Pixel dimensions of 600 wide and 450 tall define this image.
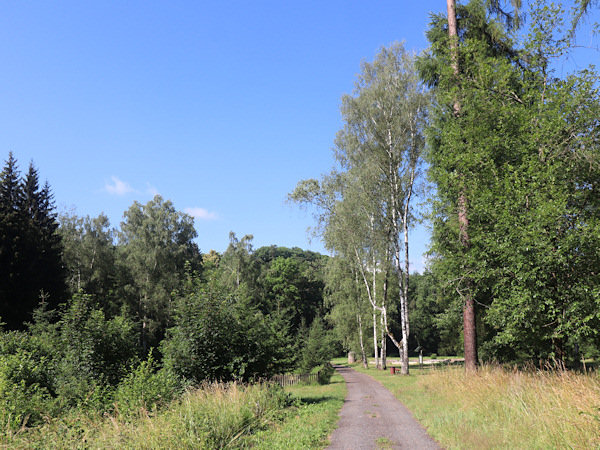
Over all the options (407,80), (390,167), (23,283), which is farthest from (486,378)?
(23,283)

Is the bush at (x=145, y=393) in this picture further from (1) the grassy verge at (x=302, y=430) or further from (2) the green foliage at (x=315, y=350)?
(2) the green foliage at (x=315, y=350)

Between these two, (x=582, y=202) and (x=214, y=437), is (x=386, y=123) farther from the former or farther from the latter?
(x=214, y=437)

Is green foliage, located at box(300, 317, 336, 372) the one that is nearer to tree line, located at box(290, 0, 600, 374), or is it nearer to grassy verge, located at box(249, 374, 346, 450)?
tree line, located at box(290, 0, 600, 374)

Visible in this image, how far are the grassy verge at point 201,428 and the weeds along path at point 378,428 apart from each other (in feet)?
1.36

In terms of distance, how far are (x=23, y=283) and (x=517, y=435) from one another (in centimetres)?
3596

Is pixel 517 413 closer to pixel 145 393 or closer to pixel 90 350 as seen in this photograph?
pixel 145 393

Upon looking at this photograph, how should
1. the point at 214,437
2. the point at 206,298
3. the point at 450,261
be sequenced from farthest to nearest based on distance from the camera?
the point at 450,261
the point at 206,298
the point at 214,437

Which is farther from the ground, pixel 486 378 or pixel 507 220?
pixel 507 220

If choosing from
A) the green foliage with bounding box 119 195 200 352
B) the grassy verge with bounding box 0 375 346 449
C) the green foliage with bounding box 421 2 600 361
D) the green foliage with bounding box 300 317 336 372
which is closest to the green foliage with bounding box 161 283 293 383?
the grassy verge with bounding box 0 375 346 449

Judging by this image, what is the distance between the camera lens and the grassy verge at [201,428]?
7.11 metres

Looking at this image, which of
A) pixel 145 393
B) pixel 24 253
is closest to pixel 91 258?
pixel 24 253

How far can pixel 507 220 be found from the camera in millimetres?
10688

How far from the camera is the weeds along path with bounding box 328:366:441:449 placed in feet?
25.1

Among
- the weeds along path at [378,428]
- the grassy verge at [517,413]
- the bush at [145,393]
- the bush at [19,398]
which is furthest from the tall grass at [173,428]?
the grassy verge at [517,413]
